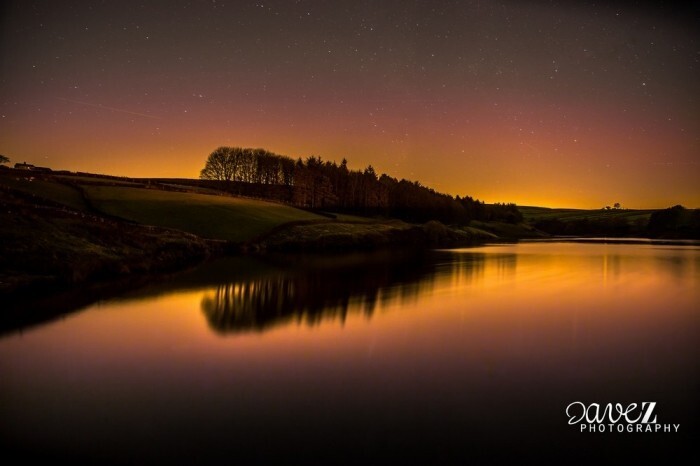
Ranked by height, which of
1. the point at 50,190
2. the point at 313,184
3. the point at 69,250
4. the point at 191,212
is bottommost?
the point at 69,250

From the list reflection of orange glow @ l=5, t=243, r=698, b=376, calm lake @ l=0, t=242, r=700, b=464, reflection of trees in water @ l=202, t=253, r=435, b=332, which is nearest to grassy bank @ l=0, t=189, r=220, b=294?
calm lake @ l=0, t=242, r=700, b=464

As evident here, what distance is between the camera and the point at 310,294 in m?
17.2

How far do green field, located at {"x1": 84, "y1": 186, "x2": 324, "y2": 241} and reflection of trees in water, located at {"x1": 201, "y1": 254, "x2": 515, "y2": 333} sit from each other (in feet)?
58.6

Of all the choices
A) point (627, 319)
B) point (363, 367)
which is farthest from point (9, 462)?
point (627, 319)

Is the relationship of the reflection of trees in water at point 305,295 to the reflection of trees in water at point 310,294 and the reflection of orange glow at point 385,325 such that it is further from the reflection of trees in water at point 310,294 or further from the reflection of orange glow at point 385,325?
the reflection of orange glow at point 385,325

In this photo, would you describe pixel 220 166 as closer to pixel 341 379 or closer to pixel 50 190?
pixel 50 190

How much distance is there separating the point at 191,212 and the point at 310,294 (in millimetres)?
32459

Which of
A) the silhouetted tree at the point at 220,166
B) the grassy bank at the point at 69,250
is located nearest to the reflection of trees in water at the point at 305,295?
the grassy bank at the point at 69,250

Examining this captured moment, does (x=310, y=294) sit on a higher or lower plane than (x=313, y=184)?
lower

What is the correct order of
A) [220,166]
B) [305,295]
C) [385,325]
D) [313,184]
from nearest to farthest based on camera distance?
[385,325] < [305,295] < [313,184] < [220,166]

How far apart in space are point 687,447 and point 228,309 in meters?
11.7

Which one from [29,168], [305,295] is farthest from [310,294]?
[29,168]

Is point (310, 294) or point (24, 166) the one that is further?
point (24, 166)

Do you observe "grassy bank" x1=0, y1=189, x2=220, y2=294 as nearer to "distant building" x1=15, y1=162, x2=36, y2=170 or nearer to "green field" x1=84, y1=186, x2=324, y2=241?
"green field" x1=84, y1=186, x2=324, y2=241
